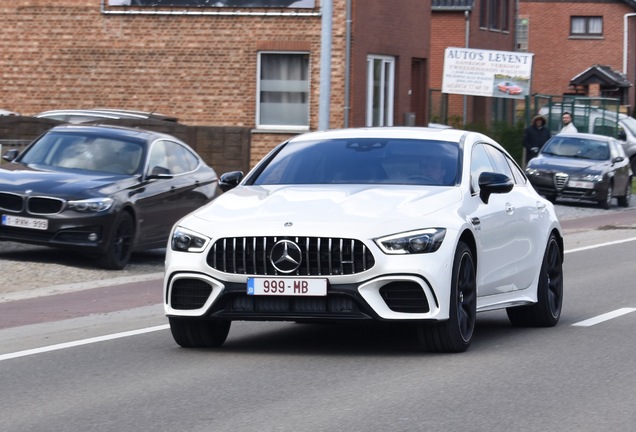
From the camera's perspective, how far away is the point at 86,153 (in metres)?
17.1

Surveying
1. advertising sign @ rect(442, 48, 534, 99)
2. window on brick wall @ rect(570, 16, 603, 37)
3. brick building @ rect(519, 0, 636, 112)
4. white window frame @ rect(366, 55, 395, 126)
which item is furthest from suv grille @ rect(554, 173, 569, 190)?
window on brick wall @ rect(570, 16, 603, 37)

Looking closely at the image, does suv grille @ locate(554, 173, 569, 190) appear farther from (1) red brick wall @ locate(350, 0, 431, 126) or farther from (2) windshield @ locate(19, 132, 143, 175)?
(2) windshield @ locate(19, 132, 143, 175)

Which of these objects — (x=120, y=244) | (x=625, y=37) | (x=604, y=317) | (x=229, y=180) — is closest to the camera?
(x=229, y=180)

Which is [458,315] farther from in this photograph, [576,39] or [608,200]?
[576,39]

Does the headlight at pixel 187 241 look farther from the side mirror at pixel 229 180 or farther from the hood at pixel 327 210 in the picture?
the side mirror at pixel 229 180

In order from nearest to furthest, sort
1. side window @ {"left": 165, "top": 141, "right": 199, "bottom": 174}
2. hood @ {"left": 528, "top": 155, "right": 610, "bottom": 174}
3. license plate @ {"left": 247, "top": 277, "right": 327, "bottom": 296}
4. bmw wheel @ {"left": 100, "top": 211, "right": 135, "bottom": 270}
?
license plate @ {"left": 247, "top": 277, "right": 327, "bottom": 296} → bmw wheel @ {"left": 100, "top": 211, "right": 135, "bottom": 270} → side window @ {"left": 165, "top": 141, "right": 199, "bottom": 174} → hood @ {"left": 528, "top": 155, "right": 610, "bottom": 174}

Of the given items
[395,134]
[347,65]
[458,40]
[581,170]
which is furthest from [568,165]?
[395,134]

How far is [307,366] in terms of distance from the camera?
912 cm

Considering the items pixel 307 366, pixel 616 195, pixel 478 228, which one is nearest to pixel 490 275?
pixel 478 228

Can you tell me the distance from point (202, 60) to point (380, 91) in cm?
423

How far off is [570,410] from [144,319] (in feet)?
17.1

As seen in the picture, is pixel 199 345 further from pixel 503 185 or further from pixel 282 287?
pixel 503 185

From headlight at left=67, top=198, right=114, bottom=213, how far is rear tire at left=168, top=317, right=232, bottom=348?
5.98 meters

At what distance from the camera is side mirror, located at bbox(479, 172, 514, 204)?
10180mm
